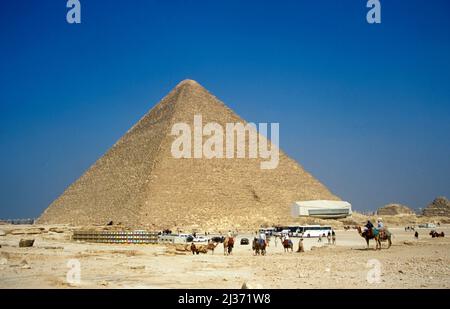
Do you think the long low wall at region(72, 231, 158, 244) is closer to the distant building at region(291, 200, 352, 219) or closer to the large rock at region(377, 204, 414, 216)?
the distant building at region(291, 200, 352, 219)

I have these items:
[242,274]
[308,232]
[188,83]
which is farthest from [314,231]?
[188,83]

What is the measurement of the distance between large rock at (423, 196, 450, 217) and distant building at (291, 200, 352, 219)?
1244 inches

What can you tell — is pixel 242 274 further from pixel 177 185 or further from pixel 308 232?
pixel 177 185

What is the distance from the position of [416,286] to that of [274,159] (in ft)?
221

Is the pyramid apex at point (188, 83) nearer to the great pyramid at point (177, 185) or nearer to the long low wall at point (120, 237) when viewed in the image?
the great pyramid at point (177, 185)

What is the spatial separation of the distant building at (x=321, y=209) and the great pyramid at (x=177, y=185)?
4.61 ft

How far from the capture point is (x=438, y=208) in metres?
93.4

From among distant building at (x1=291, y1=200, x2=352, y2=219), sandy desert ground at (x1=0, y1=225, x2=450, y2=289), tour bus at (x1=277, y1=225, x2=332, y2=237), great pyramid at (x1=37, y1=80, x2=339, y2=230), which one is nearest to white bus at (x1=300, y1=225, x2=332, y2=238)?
tour bus at (x1=277, y1=225, x2=332, y2=237)

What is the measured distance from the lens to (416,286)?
10.8 metres

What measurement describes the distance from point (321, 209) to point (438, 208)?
37768mm

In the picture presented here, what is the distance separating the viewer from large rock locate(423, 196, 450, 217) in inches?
3620

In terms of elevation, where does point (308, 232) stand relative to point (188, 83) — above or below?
below

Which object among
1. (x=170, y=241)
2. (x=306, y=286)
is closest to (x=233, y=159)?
(x=170, y=241)
